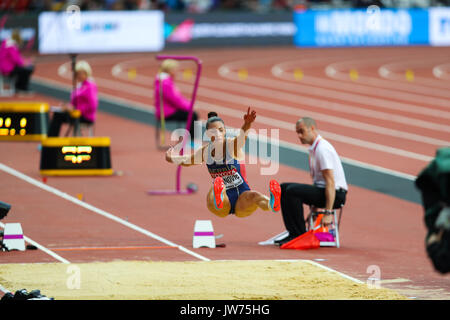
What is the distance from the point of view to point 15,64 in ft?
79.9

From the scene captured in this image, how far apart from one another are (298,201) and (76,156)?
5.21 m

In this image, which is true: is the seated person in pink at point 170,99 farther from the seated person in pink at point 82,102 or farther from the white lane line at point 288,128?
the white lane line at point 288,128

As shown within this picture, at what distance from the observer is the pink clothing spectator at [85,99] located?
16031mm

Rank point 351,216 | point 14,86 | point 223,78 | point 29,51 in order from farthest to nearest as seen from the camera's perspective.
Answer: point 29,51
point 223,78
point 14,86
point 351,216

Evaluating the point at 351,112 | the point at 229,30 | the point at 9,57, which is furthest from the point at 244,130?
the point at 229,30

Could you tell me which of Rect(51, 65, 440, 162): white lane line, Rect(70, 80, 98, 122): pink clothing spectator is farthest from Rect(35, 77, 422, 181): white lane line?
Rect(70, 80, 98, 122): pink clothing spectator

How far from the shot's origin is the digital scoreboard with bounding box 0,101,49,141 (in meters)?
16.8

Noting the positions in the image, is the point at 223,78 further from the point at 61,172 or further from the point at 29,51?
the point at 61,172

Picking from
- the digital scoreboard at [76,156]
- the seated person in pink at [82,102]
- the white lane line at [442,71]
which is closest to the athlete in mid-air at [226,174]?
the digital scoreboard at [76,156]

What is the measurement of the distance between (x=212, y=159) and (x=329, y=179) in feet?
6.04

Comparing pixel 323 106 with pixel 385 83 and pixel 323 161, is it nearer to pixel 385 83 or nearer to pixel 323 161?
pixel 385 83

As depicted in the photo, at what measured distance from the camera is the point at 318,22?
A: 36938mm

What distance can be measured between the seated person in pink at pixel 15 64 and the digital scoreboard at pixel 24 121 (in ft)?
19.5

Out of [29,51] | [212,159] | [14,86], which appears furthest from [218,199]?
[29,51]
